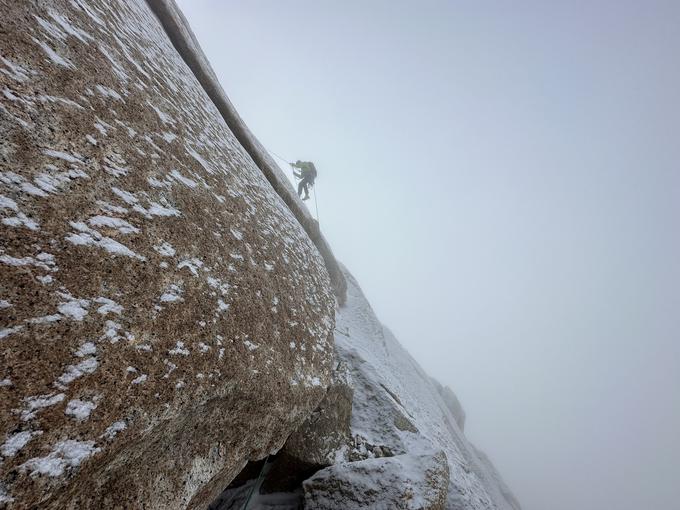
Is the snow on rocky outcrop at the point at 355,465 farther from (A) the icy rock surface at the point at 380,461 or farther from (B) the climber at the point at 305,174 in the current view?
(B) the climber at the point at 305,174

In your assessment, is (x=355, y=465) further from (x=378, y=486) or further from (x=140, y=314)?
(x=140, y=314)

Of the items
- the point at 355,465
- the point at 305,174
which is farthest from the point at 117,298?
the point at 305,174

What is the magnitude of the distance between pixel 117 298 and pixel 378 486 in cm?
504

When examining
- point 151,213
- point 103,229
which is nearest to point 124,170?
point 151,213

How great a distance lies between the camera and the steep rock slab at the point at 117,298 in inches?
79.7

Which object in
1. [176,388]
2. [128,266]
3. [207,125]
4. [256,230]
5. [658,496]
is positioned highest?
[658,496]

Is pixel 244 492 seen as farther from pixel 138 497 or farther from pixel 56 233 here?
pixel 56 233

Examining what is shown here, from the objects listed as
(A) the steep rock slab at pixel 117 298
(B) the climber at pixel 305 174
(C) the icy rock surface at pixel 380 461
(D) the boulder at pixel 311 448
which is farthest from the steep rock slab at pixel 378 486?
(B) the climber at pixel 305 174

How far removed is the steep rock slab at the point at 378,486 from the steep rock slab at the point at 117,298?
54.6 inches

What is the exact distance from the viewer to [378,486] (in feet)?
16.7

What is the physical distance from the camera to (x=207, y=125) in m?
6.63

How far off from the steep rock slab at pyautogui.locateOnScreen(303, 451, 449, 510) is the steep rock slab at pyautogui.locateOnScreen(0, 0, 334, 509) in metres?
1.39

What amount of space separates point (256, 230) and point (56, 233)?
346cm

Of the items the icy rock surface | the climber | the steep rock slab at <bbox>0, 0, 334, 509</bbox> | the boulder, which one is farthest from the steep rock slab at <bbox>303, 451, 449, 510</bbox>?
the climber
